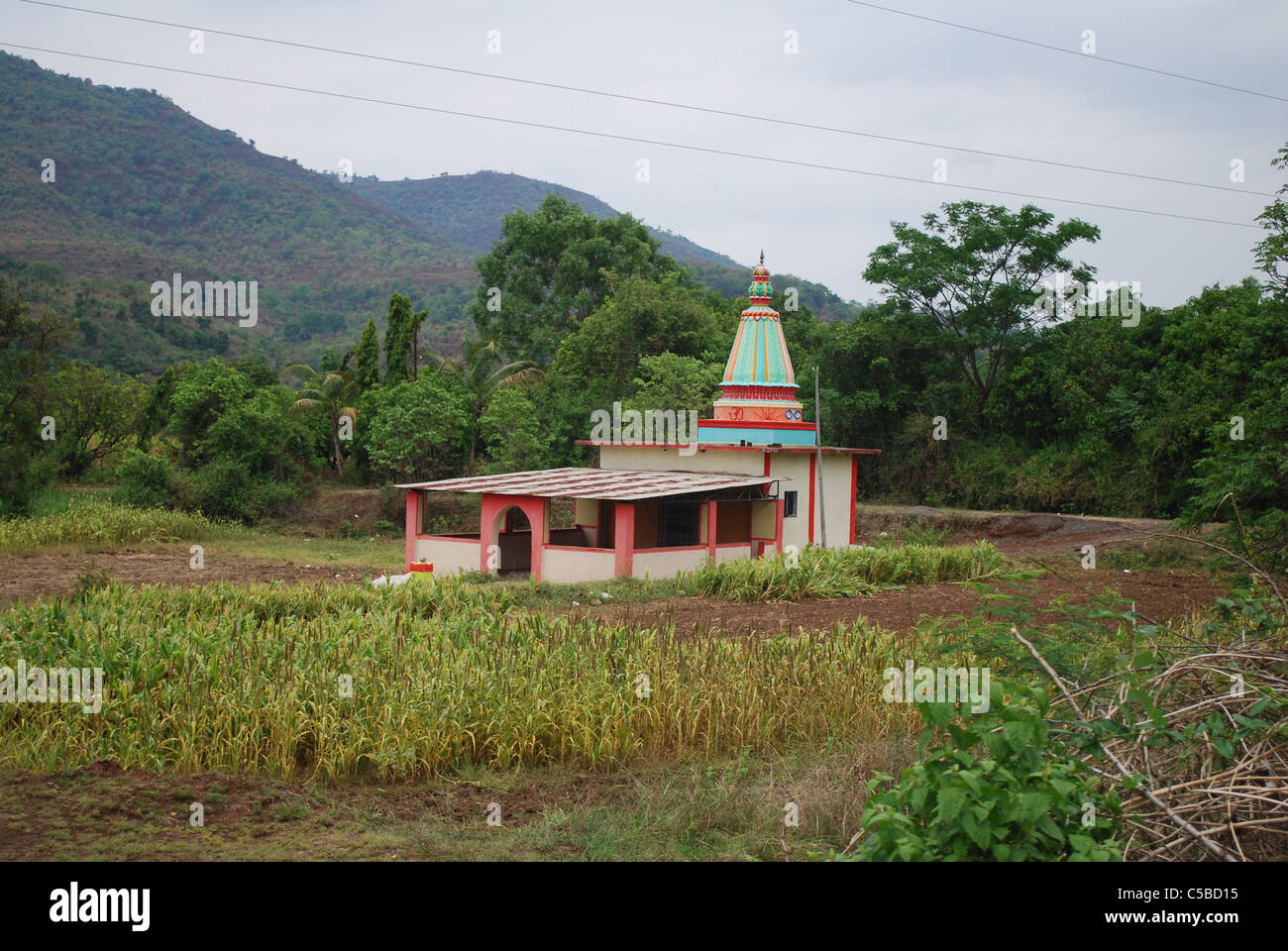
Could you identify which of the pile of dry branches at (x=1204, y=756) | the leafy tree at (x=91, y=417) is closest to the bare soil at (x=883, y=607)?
the pile of dry branches at (x=1204, y=756)

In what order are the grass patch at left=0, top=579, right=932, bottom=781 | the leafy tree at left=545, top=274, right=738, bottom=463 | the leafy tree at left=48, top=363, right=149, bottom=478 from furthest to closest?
the leafy tree at left=545, top=274, right=738, bottom=463, the leafy tree at left=48, top=363, right=149, bottom=478, the grass patch at left=0, top=579, right=932, bottom=781

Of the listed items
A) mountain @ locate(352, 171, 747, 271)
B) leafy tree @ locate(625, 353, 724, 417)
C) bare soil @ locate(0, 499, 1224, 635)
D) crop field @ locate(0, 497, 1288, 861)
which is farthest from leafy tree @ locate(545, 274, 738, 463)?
mountain @ locate(352, 171, 747, 271)

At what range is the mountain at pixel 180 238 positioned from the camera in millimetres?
57156

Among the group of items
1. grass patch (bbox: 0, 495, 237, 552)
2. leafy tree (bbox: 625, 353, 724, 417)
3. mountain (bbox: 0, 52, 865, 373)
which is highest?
mountain (bbox: 0, 52, 865, 373)

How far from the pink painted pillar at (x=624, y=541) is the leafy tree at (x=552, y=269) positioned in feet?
90.4

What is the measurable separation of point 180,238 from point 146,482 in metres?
69.2

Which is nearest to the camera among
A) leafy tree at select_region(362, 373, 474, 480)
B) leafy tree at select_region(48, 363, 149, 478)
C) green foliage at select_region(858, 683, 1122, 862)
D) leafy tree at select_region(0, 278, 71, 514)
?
green foliage at select_region(858, 683, 1122, 862)

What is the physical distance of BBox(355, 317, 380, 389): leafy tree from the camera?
36.8m

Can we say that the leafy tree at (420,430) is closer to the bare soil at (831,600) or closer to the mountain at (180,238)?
the bare soil at (831,600)

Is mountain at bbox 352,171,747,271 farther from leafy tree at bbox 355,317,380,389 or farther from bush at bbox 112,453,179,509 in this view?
bush at bbox 112,453,179,509

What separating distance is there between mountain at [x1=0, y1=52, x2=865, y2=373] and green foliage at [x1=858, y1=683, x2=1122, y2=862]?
53029 millimetres
